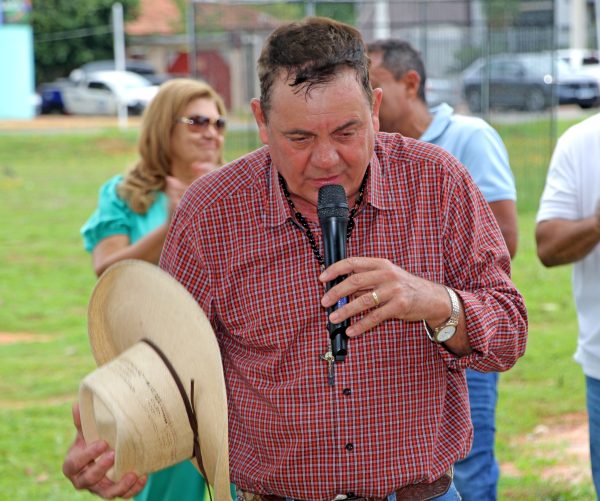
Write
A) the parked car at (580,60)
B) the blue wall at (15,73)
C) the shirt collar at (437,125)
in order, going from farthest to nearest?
the blue wall at (15,73) < the parked car at (580,60) < the shirt collar at (437,125)

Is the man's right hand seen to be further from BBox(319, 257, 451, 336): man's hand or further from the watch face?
the watch face

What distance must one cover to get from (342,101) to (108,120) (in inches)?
1383

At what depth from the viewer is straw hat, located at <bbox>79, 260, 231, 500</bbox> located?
2.59 meters

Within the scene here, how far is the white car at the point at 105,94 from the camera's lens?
3800 cm

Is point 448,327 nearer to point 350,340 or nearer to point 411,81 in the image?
point 350,340

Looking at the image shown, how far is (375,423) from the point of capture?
2.93m

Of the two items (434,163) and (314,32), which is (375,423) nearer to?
(434,163)

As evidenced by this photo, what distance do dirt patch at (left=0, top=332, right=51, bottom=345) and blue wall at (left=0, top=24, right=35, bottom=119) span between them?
29.8 meters

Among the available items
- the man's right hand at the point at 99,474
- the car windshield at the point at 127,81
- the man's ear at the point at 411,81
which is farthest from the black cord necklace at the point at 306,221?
the car windshield at the point at 127,81

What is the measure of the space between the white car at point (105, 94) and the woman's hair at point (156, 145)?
32.9 meters

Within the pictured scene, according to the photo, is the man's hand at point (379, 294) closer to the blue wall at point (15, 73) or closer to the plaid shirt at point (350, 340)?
the plaid shirt at point (350, 340)

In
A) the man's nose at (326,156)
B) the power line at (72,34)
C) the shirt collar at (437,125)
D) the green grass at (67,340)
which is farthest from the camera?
the power line at (72,34)

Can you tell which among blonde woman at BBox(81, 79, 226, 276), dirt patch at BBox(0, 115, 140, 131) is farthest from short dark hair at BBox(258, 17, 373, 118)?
dirt patch at BBox(0, 115, 140, 131)

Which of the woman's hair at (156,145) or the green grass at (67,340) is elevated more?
the woman's hair at (156,145)
